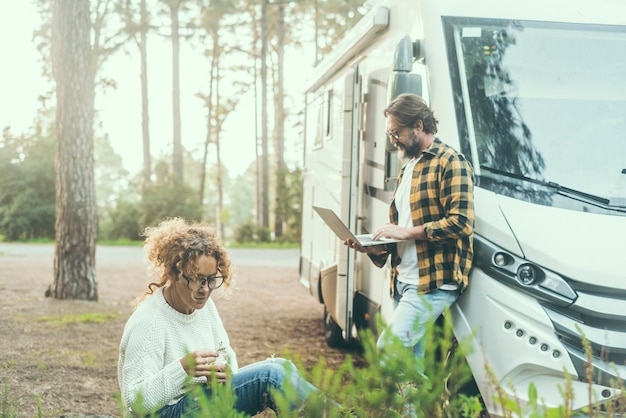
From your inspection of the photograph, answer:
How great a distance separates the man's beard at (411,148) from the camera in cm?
475

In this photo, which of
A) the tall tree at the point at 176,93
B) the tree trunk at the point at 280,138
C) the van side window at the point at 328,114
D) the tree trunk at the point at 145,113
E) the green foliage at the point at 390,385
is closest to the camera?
the green foliage at the point at 390,385

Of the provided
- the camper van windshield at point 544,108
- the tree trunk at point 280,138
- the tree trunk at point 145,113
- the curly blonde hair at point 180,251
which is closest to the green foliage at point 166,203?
the tree trunk at point 280,138

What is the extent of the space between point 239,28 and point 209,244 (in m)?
27.3

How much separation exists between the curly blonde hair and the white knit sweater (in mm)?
109

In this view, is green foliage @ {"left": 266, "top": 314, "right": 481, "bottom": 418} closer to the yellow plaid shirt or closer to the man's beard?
the yellow plaid shirt

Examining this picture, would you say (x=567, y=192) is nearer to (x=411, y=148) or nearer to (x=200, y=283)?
(x=411, y=148)

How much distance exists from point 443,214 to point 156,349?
188cm

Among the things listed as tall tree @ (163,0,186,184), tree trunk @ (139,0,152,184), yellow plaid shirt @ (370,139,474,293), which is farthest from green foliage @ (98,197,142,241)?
yellow plaid shirt @ (370,139,474,293)

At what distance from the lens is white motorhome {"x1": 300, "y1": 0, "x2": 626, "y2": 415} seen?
14.2 ft

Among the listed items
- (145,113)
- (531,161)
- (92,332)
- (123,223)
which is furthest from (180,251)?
(145,113)

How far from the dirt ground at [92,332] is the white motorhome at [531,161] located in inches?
47.4

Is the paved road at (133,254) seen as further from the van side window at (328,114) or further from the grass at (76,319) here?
the van side window at (328,114)

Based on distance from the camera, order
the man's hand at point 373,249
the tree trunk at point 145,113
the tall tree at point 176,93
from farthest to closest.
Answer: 1. the tree trunk at point 145,113
2. the tall tree at point 176,93
3. the man's hand at point 373,249

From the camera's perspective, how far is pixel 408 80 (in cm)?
495
